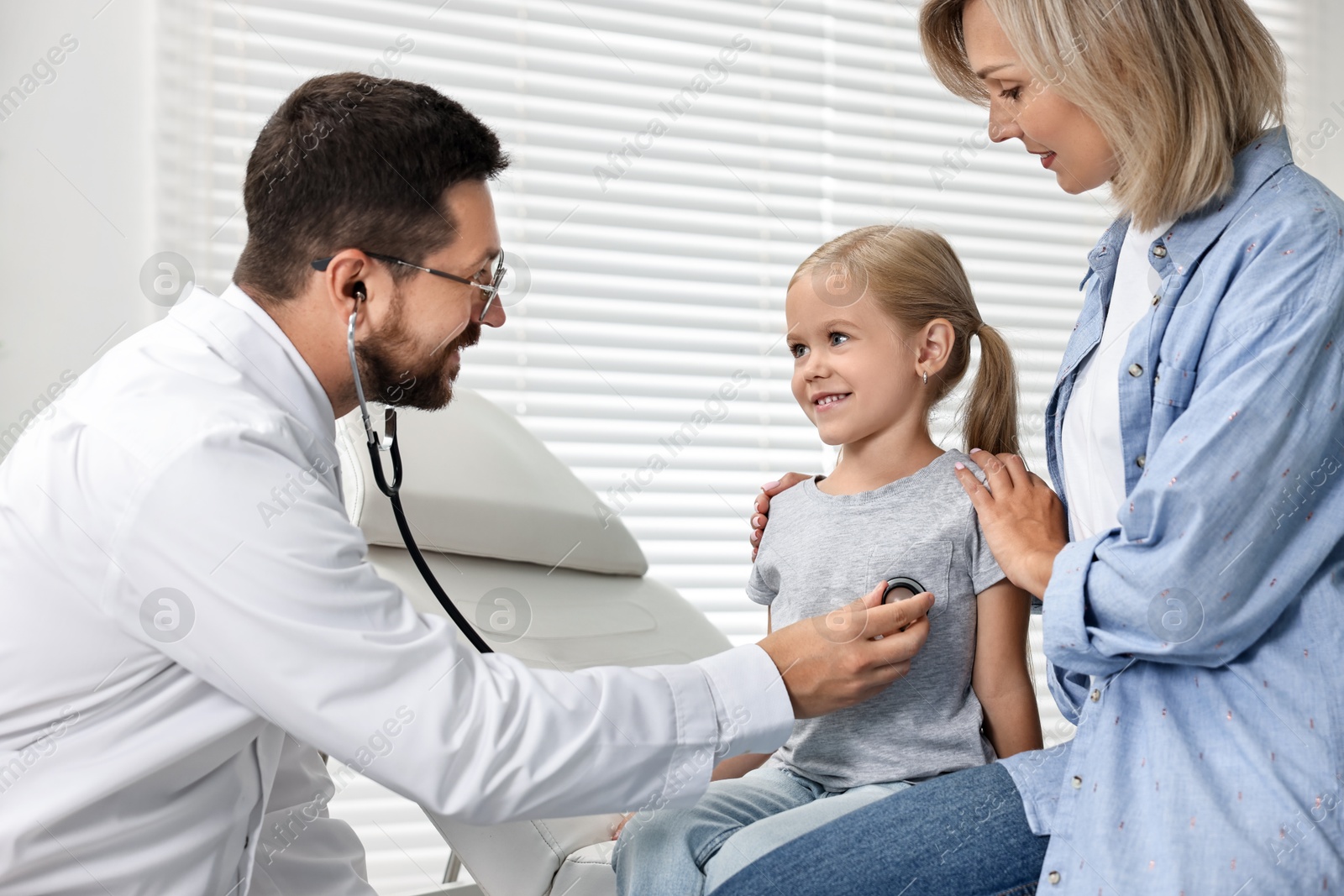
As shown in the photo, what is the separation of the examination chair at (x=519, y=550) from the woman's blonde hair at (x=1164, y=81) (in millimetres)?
956

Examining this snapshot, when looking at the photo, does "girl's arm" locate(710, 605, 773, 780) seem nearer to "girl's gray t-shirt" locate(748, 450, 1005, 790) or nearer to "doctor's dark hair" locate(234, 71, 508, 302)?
"girl's gray t-shirt" locate(748, 450, 1005, 790)

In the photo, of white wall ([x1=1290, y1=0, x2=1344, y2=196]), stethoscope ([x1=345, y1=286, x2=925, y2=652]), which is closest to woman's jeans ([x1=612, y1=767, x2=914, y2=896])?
stethoscope ([x1=345, y1=286, x2=925, y2=652])

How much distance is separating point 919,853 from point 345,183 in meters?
0.92

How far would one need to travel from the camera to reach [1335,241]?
891 mm

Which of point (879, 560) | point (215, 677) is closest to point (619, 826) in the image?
point (879, 560)

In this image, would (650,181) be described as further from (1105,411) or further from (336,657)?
(336,657)

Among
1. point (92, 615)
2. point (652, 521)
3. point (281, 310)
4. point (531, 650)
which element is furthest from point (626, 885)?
point (652, 521)

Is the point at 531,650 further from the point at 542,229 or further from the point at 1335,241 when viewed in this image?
the point at 542,229

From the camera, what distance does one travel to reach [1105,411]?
1021 mm

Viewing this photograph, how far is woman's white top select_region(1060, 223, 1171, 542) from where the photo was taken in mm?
1027

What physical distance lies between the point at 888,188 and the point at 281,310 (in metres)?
1.98

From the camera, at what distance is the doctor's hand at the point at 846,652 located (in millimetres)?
1075

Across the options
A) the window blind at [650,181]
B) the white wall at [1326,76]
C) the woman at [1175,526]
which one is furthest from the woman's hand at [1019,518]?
the white wall at [1326,76]

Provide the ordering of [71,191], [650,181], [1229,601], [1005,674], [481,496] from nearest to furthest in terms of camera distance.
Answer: [1229,601] < [1005,674] < [481,496] < [71,191] < [650,181]
